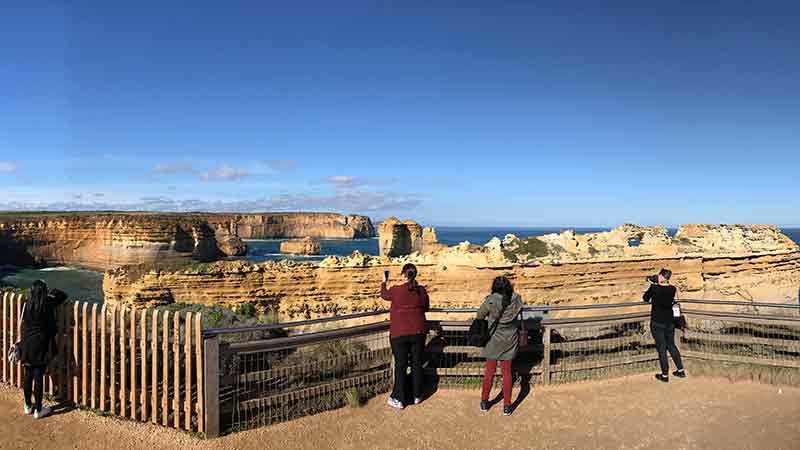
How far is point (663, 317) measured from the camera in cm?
686

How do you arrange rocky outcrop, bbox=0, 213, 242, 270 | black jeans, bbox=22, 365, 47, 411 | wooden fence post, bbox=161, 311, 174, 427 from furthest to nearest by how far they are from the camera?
rocky outcrop, bbox=0, 213, 242, 270
black jeans, bbox=22, 365, 47, 411
wooden fence post, bbox=161, 311, 174, 427

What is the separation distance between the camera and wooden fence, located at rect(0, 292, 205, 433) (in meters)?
5.04

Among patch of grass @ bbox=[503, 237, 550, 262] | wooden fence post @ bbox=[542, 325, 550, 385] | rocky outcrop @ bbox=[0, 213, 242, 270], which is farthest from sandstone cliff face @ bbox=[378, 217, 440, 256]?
wooden fence post @ bbox=[542, 325, 550, 385]

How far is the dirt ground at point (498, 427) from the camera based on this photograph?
502cm

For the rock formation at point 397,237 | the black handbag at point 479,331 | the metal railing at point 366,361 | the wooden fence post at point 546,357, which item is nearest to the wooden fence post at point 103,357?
the metal railing at point 366,361

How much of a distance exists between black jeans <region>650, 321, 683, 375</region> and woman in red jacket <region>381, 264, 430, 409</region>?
13.1ft

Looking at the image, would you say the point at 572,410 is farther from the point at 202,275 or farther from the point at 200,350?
the point at 202,275

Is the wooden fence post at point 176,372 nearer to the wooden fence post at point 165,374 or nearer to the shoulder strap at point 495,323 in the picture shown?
the wooden fence post at point 165,374

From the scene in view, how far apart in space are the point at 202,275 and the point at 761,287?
2410 centimetres

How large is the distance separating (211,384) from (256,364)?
1.58 meters

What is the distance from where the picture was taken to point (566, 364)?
6.85 metres

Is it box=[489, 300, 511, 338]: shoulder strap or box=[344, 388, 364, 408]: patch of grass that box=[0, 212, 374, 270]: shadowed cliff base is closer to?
box=[344, 388, 364, 408]: patch of grass

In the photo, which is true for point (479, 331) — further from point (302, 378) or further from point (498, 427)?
point (302, 378)

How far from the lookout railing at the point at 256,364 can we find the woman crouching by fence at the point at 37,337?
0.27m
